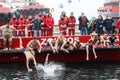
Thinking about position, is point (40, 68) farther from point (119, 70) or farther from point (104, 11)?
point (104, 11)

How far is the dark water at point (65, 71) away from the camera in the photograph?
27709 mm

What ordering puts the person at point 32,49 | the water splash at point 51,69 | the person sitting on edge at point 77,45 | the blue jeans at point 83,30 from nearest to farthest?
1. the water splash at point 51,69
2. the person at point 32,49
3. the person sitting on edge at point 77,45
4. the blue jeans at point 83,30

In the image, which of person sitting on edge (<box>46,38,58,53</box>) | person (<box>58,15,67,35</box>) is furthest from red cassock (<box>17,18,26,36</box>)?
person sitting on edge (<box>46,38,58,53</box>)

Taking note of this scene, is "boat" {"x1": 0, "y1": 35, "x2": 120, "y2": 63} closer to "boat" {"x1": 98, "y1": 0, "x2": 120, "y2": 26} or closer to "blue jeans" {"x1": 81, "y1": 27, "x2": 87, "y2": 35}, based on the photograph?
"blue jeans" {"x1": 81, "y1": 27, "x2": 87, "y2": 35}

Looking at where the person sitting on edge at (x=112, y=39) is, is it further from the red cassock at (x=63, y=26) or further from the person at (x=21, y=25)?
the person at (x=21, y=25)

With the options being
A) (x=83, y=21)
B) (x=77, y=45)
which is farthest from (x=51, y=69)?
(x=83, y=21)

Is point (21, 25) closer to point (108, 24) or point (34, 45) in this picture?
point (34, 45)

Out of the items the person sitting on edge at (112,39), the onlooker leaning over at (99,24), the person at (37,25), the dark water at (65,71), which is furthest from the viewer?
the onlooker leaning over at (99,24)

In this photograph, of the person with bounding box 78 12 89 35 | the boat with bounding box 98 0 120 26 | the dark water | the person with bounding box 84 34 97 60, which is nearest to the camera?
the dark water

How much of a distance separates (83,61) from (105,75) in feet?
16.1

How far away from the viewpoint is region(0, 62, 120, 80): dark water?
90.9 feet

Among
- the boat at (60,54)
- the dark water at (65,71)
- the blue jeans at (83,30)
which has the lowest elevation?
the dark water at (65,71)

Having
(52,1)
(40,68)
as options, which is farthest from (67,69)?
(52,1)

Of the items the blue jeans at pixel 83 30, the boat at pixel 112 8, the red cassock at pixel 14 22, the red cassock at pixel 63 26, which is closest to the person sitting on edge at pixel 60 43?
the red cassock at pixel 63 26
